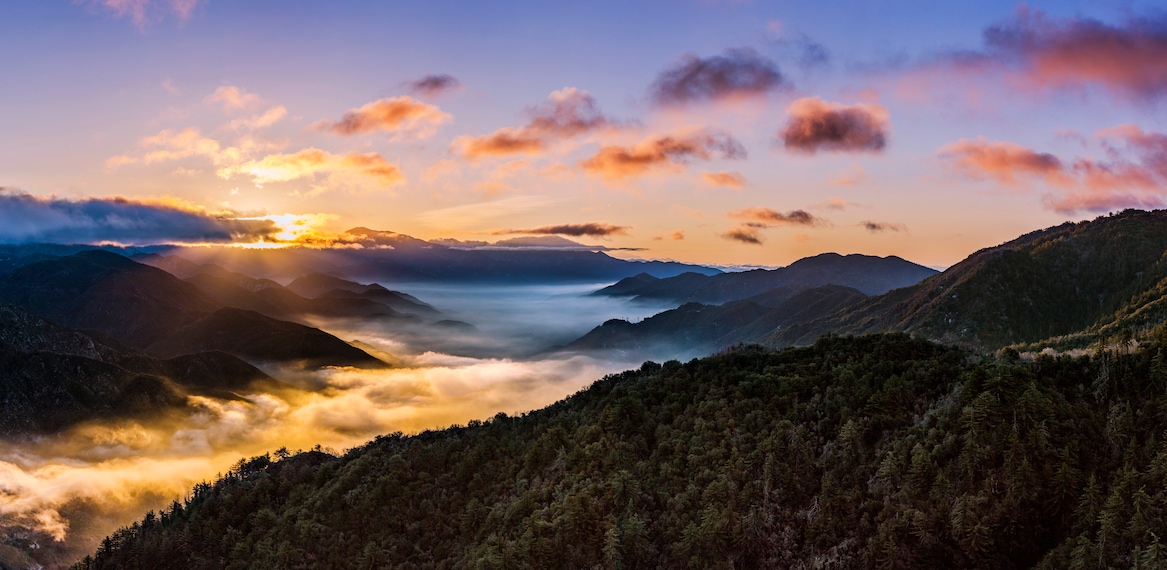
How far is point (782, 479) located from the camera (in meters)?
58.8

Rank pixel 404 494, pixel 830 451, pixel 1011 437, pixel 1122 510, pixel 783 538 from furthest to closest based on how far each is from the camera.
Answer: pixel 404 494
pixel 830 451
pixel 783 538
pixel 1011 437
pixel 1122 510

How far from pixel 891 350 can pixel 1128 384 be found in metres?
23.6

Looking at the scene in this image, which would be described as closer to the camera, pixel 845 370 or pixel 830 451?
pixel 830 451

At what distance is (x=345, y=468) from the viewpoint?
336ft

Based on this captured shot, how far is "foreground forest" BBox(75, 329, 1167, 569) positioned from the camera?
45562mm

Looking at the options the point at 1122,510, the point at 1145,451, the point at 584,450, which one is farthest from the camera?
the point at 584,450

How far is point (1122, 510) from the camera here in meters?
40.7

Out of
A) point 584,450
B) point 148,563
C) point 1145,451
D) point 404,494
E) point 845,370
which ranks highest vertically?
point 845,370

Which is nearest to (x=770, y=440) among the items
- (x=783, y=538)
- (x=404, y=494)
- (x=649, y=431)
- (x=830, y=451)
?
(x=830, y=451)

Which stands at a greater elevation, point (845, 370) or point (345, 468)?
point (845, 370)

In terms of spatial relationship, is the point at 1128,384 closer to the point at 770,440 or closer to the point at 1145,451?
the point at 1145,451

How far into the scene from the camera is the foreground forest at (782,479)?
45562 millimetres

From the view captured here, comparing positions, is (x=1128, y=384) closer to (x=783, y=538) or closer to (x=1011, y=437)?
(x=1011, y=437)

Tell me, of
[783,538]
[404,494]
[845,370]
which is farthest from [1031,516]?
[404,494]
